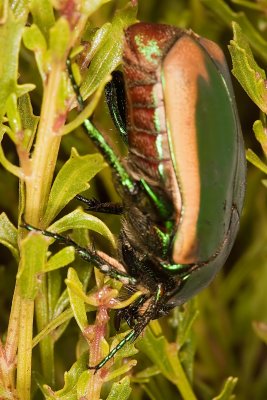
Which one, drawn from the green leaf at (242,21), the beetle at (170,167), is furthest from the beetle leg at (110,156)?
the green leaf at (242,21)

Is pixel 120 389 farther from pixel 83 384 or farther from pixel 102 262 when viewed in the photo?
pixel 102 262

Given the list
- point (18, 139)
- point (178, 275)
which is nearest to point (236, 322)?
point (178, 275)

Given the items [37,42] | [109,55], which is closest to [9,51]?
[37,42]

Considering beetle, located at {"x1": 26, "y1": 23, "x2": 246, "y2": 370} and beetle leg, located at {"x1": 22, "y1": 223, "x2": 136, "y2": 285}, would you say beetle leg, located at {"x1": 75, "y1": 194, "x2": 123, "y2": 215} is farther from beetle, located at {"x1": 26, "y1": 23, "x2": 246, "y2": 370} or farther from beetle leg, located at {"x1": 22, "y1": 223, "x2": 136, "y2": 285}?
beetle leg, located at {"x1": 22, "y1": 223, "x2": 136, "y2": 285}

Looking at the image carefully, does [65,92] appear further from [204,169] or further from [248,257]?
[248,257]

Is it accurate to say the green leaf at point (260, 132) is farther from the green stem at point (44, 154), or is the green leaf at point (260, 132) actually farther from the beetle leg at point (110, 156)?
the green stem at point (44, 154)

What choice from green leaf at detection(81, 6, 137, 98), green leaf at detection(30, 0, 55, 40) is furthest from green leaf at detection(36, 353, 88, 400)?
green leaf at detection(30, 0, 55, 40)

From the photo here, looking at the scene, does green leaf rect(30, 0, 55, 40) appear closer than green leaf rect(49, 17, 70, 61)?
No
